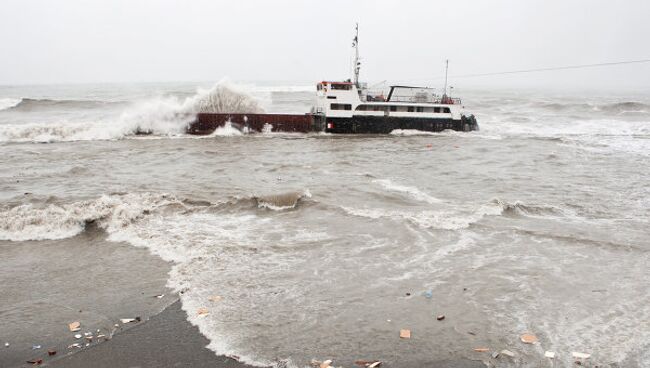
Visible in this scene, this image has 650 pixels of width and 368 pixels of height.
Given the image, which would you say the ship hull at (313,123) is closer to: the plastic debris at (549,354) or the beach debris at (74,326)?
the beach debris at (74,326)

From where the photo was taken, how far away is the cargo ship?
3675cm

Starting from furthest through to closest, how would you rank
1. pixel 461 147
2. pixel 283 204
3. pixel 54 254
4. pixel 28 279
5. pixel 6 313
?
pixel 461 147
pixel 283 204
pixel 54 254
pixel 28 279
pixel 6 313

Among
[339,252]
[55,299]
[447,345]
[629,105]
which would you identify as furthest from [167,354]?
[629,105]

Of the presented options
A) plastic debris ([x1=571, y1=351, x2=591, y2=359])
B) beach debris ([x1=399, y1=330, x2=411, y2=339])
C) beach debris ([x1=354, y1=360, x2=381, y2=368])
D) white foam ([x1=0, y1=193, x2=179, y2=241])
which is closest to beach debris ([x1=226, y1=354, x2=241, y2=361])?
beach debris ([x1=354, y1=360, x2=381, y2=368])

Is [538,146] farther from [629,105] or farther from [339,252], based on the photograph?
[629,105]

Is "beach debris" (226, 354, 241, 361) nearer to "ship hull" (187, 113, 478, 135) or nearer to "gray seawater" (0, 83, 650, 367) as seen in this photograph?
"gray seawater" (0, 83, 650, 367)

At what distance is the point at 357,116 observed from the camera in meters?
36.8

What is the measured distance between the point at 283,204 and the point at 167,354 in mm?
9120

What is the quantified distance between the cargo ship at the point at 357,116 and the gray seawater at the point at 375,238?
8362 millimetres

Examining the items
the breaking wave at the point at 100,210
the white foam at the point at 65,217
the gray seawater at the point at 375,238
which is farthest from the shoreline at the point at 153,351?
the white foam at the point at 65,217

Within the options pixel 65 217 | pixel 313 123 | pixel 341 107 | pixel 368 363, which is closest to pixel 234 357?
pixel 368 363

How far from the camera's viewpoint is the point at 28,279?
9.88 metres

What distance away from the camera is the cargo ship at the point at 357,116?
36.8 m

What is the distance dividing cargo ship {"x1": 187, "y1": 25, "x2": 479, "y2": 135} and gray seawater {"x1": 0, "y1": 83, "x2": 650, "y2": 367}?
8.36 meters
